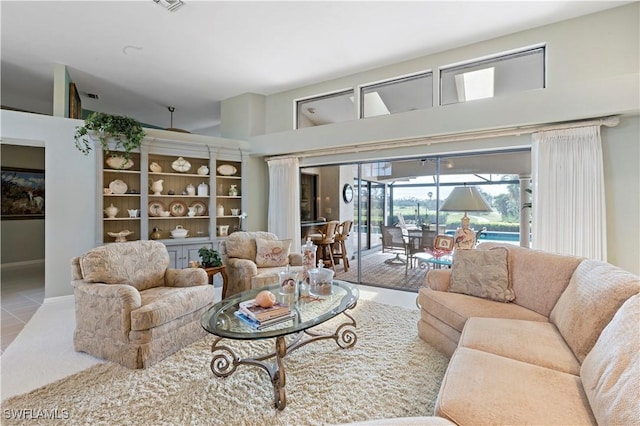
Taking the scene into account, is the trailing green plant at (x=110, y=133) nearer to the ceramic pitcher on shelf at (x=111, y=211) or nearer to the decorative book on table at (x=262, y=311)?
the ceramic pitcher on shelf at (x=111, y=211)

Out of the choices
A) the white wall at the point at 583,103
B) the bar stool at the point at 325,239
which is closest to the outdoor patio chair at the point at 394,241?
the bar stool at the point at 325,239

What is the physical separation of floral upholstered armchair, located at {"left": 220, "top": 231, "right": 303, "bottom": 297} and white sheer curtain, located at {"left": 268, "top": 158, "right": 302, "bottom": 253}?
3.38ft

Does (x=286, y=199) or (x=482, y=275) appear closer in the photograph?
(x=482, y=275)

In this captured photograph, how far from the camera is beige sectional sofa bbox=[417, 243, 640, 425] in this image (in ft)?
3.81

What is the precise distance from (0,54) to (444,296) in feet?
19.7

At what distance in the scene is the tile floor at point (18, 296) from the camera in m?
3.13

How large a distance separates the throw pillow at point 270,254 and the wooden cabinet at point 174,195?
1.34 metres

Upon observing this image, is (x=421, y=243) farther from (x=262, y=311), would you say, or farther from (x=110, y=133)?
(x=110, y=133)

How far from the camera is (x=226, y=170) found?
17.4 feet

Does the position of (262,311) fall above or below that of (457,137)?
below

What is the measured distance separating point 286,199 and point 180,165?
5.84 feet

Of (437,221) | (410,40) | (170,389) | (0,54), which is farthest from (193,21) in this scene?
(437,221)

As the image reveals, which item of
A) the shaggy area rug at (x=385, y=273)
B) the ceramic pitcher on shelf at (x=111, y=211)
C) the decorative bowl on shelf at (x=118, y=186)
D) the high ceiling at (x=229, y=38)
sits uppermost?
the high ceiling at (x=229, y=38)

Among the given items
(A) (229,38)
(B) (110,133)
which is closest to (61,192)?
(B) (110,133)
